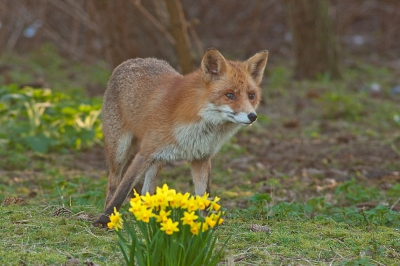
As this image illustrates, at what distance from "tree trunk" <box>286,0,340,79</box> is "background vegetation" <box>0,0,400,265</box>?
6 centimetres

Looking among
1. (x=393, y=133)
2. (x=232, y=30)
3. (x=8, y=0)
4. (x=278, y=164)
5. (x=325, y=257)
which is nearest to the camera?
(x=325, y=257)

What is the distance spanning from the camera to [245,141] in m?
9.97

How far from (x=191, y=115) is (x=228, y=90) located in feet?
1.30

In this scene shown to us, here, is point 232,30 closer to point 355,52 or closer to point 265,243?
point 355,52

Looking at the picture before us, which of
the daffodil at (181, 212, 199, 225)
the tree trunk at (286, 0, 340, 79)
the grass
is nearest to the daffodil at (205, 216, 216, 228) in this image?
the daffodil at (181, 212, 199, 225)

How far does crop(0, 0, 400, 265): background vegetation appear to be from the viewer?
4980 millimetres

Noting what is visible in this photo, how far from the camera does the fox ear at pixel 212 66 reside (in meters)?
5.47

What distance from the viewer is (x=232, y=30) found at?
17406mm

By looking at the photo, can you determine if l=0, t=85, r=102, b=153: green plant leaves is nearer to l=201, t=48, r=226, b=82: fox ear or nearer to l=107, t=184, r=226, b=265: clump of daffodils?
l=201, t=48, r=226, b=82: fox ear

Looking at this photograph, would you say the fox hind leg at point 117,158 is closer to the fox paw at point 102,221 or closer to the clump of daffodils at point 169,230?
the fox paw at point 102,221

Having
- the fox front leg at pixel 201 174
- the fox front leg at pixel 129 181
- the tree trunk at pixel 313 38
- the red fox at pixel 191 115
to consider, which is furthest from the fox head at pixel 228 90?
the tree trunk at pixel 313 38

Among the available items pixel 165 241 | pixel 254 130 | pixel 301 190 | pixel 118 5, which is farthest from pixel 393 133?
pixel 165 241

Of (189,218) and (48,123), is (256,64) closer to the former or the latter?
(189,218)

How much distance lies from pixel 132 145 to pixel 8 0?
1012cm
